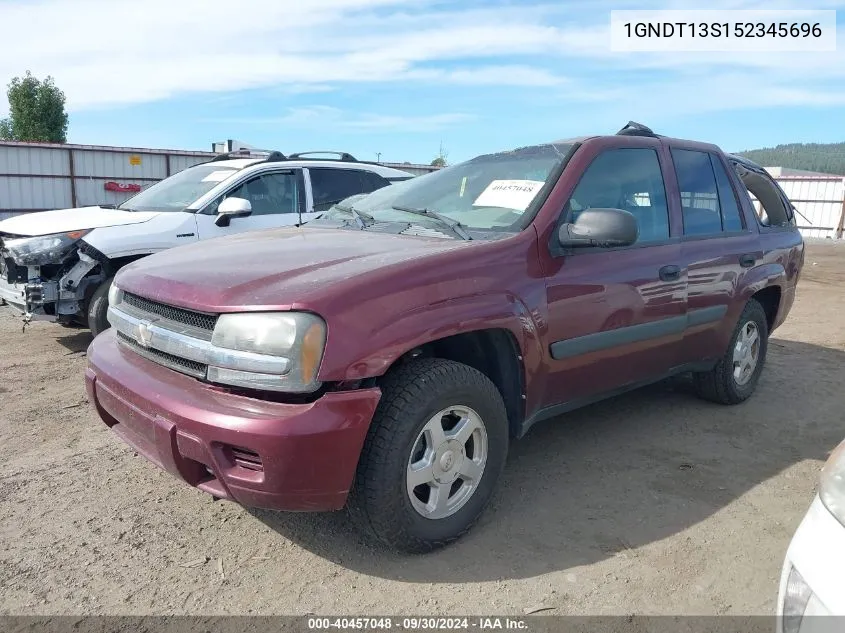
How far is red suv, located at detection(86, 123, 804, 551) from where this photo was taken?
2.35 m

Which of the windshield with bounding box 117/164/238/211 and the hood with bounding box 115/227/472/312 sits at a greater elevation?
the windshield with bounding box 117/164/238/211

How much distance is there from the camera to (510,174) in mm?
3516

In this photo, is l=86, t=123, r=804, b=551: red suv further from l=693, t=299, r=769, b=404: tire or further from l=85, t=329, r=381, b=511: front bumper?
l=693, t=299, r=769, b=404: tire

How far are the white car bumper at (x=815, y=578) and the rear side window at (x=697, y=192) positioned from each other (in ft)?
8.45

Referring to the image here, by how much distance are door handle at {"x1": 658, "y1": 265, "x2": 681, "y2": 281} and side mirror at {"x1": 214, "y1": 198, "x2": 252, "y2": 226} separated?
12.5 ft

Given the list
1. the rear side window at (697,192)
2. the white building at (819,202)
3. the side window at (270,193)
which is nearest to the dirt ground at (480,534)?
the rear side window at (697,192)

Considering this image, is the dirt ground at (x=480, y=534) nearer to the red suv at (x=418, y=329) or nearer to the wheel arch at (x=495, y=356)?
the red suv at (x=418, y=329)

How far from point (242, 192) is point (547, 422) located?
12.5 feet

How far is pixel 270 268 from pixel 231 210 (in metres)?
3.52

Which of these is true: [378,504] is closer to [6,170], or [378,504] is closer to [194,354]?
[194,354]

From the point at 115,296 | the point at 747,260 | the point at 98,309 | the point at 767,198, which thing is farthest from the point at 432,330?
the point at 767,198

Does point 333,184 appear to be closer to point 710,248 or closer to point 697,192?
point 697,192

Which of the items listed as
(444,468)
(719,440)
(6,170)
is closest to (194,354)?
(444,468)

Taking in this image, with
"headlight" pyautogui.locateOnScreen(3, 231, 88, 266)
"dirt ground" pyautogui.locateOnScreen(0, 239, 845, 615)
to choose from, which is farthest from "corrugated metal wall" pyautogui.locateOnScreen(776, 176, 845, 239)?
Answer: "headlight" pyautogui.locateOnScreen(3, 231, 88, 266)
